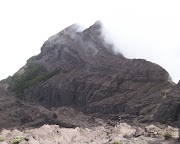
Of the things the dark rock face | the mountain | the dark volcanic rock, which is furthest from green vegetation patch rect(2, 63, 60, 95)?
the dark volcanic rock

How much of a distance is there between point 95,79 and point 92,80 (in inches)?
32.2

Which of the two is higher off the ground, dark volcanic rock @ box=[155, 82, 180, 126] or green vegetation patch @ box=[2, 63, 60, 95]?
green vegetation patch @ box=[2, 63, 60, 95]

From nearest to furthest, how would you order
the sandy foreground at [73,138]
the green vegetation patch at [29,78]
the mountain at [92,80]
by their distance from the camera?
the sandy foreground at [73,138], the mountain at [92,80], the green vegetation patch at [29,78]

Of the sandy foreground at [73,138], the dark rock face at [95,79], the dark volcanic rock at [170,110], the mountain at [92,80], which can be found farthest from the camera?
the dark rock face at [95,79]

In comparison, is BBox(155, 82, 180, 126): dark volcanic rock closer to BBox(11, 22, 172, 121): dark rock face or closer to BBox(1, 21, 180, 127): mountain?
BBox(1, 21, 180, 127): mountain

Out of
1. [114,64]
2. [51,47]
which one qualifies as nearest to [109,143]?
[114,64]

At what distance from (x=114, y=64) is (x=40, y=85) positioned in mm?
31306

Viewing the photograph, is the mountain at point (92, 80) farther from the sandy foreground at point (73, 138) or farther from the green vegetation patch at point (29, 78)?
the sandy foreground at point (73, 138)

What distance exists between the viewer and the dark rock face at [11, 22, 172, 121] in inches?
3063

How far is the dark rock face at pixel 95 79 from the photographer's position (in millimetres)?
77812

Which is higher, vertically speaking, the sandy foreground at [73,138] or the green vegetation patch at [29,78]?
the green vegetation patch at [29,78]

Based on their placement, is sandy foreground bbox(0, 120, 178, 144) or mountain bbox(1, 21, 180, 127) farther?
mountain bbox(1, 21, 180, 127)

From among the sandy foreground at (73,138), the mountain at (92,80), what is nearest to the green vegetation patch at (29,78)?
the mountain at (92,80)

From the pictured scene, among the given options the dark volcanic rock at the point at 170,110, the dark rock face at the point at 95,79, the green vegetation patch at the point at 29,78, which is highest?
the green vegetation patch at the point at 29,78
